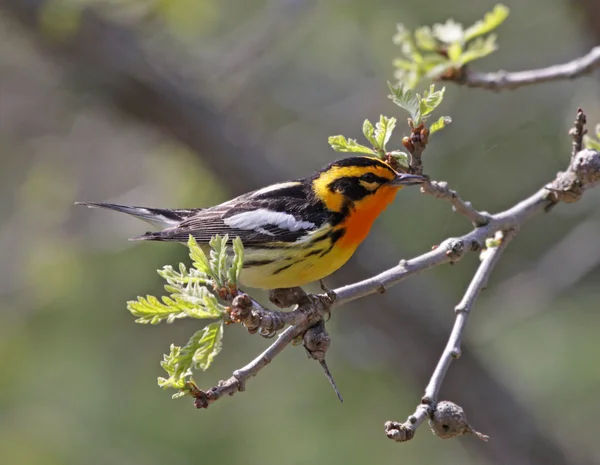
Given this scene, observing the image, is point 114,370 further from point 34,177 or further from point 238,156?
point 238,156

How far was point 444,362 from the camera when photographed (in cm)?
232

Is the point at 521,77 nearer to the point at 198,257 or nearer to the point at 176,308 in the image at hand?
the point at 198,257

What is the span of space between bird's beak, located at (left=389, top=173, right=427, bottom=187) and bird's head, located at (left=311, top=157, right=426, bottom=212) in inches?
4.7

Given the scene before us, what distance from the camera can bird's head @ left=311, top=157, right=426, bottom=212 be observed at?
10.9 feet

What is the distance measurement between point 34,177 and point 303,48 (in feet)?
10.3

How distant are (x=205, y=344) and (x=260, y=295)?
15.5ft

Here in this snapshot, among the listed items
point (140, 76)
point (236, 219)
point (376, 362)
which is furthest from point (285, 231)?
point (376, 362)

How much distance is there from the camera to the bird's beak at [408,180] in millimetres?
2576

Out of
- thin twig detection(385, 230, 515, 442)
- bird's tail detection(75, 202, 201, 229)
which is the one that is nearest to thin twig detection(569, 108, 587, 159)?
thin twig detection(385, 230, 515, 442)

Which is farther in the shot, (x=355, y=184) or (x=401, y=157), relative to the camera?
(x=355, y=184)

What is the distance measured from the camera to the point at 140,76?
260 inches

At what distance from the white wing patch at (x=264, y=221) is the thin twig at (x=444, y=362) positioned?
86 cm

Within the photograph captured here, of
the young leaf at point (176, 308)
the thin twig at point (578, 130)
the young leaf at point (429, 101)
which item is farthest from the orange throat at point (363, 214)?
the young leaf at point (176, 308)

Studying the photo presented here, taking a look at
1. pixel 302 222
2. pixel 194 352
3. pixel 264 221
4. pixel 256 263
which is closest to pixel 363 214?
pixel 302 222
